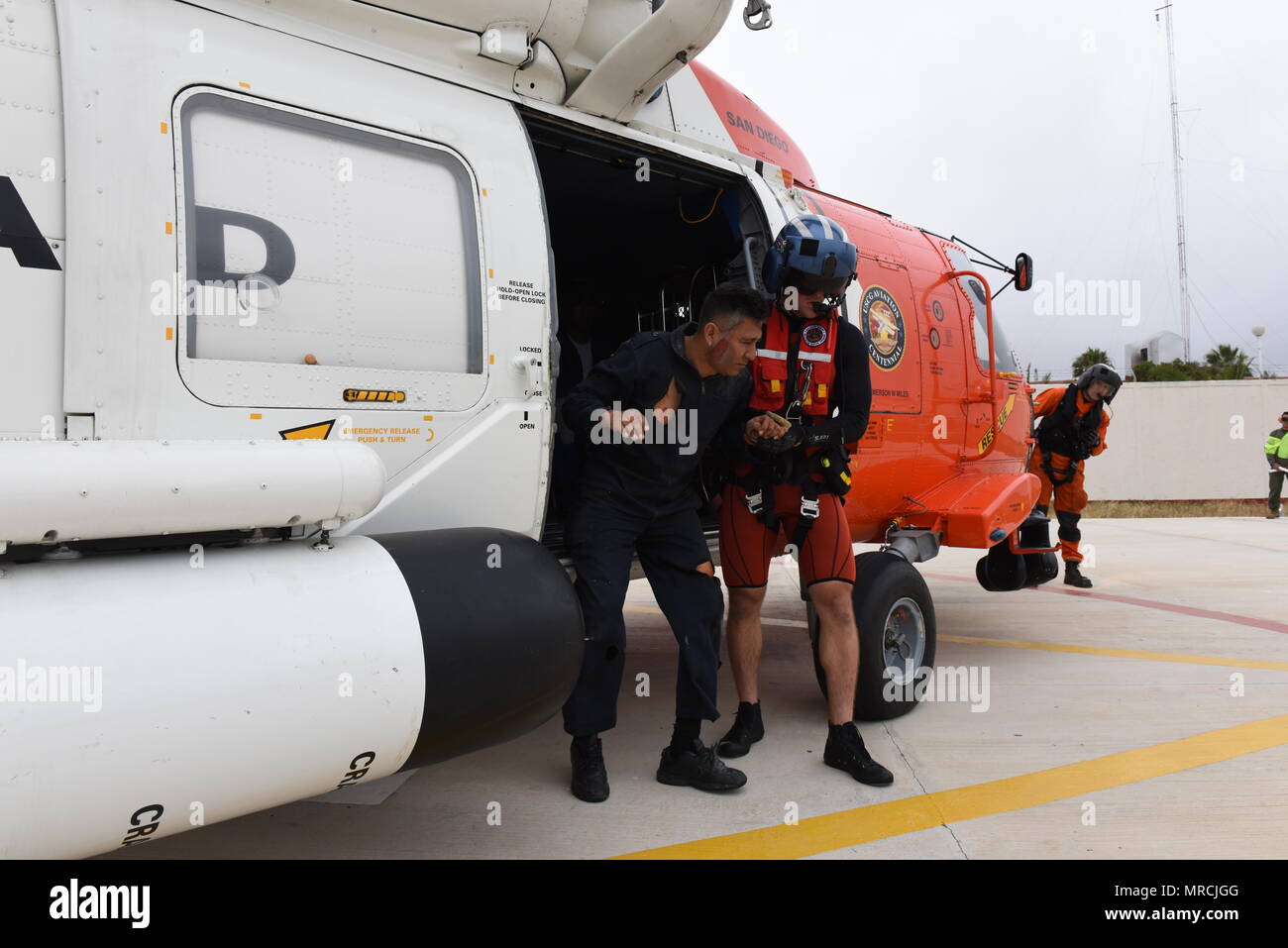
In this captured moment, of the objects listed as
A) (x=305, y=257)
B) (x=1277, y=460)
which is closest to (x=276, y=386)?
(x=305, y=257)

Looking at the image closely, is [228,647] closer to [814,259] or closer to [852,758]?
[852,758]

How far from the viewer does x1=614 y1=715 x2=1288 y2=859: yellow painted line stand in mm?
2836

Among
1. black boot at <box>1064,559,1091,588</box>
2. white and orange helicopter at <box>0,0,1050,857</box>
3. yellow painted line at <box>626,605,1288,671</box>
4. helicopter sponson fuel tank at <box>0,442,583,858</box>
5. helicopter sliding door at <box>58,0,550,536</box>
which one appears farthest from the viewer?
black boot at <box>1064,559,1091,588</box>

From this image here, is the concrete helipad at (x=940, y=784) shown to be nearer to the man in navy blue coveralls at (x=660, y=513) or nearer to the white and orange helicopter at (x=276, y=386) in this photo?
the man in navy blue coveralls at (x=660, y=513)

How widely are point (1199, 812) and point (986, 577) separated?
9.75ft

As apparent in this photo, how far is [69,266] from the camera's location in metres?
2.20

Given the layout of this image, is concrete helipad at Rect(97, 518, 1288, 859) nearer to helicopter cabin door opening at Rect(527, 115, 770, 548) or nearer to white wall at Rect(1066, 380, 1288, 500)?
helicopter cabin door opening at Rect(527, 115, 770, 548)

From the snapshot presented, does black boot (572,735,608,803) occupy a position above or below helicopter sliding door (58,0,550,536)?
below

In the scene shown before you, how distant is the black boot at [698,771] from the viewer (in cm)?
330

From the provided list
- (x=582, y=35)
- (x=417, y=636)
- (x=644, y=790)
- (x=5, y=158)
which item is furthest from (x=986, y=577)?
Result: (x=5, y=158)

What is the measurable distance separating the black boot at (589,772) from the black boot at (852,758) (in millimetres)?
931

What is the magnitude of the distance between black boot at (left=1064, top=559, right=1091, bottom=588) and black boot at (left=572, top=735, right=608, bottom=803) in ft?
21.3

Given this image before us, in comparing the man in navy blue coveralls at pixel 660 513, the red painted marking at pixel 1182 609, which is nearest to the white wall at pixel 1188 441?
the red painted marking at pixel 1182 609

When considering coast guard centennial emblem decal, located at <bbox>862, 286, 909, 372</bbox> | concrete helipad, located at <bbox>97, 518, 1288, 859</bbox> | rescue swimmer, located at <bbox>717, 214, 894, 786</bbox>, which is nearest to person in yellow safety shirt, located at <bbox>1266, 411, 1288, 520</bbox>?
concrete helipad, located at <bbox>97, 518, 1288, 859</bbox>
